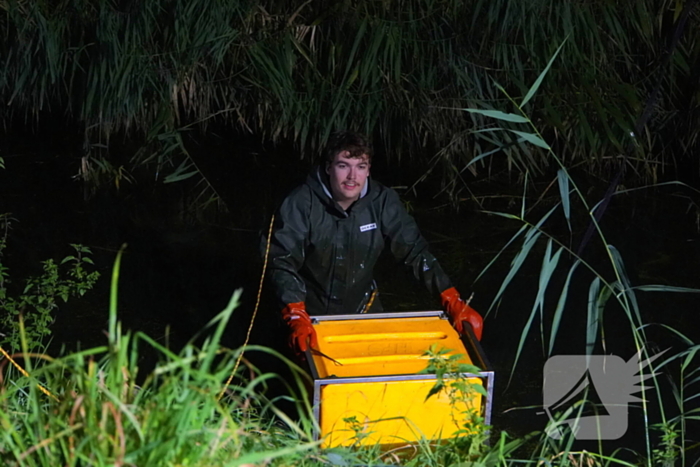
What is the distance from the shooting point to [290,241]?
3896 mm

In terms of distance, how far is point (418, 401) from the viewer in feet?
9.99

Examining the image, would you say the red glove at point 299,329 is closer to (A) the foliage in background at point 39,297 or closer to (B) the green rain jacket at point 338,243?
(B) the green rain jacket at point 338,243

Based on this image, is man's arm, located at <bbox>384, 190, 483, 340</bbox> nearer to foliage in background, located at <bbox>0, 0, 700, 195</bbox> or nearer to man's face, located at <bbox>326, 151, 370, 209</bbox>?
man's face, located at <bbox>326, 151, 370, 209</bbox>

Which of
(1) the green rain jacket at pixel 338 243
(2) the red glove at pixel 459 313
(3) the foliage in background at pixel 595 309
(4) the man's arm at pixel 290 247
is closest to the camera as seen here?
(3) the foliage in background at pixel 595 309

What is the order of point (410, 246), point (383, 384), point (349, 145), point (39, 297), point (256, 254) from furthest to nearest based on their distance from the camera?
1. point (256, 254)
2. point (410, 246)
3. point (39, 297)
4. point (349, 145)
5. point (383, 384)

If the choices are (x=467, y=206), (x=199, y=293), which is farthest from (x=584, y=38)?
(x=199, y=293)

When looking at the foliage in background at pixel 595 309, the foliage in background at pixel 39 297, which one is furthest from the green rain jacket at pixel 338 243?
the foliage in background at pixel 39 297

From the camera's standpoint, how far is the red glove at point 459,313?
11.5ft

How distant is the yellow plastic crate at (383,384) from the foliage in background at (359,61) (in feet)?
8.18

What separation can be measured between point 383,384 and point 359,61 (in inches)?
138

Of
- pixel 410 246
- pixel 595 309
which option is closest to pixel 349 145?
pixel 410 246

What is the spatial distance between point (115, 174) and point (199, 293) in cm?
A: 180

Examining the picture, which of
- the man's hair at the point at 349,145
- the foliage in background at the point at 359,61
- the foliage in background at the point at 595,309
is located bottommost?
the foliage in background at the point at 595,309

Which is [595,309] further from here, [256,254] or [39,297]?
[256,254]
